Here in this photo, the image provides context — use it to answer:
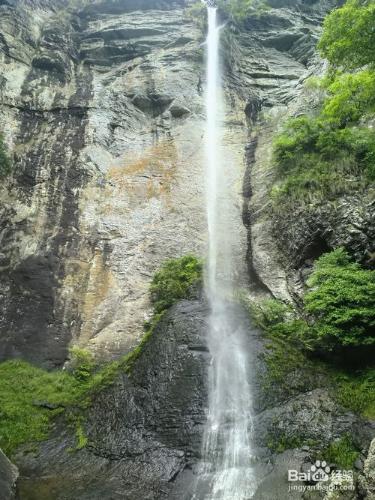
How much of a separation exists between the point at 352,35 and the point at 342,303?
5716mm

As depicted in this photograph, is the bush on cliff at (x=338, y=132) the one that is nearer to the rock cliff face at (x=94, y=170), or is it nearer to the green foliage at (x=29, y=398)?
the rock cliff face at (x=94, y=170)

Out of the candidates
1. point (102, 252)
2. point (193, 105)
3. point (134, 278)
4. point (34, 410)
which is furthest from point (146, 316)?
point (193, 105)

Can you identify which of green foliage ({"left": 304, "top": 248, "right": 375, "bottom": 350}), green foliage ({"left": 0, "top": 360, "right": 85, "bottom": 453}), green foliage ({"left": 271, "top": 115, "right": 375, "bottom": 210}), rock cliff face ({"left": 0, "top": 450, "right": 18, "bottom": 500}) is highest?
green foliage ({"left": 271, "top": 115, "right": 375, "bottom": 210})

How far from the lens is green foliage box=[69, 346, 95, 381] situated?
10328 millimetres

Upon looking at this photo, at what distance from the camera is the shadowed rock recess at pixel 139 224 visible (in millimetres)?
7660

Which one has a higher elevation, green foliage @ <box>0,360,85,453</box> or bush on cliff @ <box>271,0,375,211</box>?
bush on cliff @ <box>271,0,375,211</box>

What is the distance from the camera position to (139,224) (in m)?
14.0

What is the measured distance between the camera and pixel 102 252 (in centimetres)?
1308

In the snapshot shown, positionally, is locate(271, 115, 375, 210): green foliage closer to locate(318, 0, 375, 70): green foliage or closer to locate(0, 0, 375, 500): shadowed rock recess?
locate(0, 0, 375, 500): shadowed rock recess

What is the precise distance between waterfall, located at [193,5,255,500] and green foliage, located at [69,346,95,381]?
10.3 ft

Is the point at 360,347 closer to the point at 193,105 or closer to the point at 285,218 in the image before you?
the point at 285,218

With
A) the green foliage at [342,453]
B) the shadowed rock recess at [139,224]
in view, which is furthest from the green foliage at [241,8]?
the green foliage at [342,453]

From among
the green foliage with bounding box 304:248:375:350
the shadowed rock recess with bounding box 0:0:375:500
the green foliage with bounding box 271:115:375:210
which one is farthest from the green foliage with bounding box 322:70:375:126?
the green foliage with bounding box 304:248:375:350

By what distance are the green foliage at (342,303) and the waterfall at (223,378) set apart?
1.86 metres
